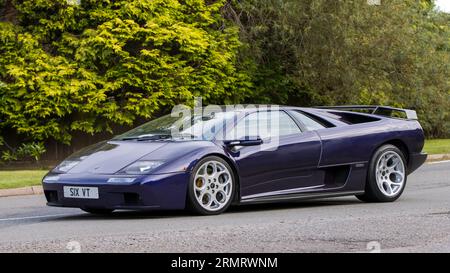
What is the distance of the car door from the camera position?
368 inches

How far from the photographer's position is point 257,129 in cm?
967

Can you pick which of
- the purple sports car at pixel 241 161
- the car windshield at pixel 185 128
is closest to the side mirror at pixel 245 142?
the purple sports car at pixel 241 161

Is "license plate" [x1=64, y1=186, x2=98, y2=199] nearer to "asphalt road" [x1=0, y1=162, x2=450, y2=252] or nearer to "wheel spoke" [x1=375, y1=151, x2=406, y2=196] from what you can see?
"asphalt road" [x1=0, y1=162, x2=450, y2=252]

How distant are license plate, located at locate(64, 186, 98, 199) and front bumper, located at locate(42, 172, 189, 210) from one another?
0.12ft

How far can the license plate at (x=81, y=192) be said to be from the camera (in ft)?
28.4

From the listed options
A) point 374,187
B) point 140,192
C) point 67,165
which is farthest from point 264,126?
point 67,165

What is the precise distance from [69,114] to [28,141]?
126 cm

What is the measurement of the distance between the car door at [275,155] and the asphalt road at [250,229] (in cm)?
30

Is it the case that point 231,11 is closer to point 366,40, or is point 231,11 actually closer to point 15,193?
point 366,40

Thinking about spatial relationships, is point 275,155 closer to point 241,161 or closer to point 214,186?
point 241,161

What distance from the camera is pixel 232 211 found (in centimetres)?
953

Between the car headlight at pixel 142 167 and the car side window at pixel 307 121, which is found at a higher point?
the car side window at pixel 307 121

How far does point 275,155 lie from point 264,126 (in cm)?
43

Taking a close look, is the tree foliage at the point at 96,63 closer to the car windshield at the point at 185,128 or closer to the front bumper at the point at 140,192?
the car windshield at the point at 185,128
